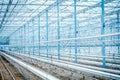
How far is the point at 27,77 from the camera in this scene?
10375mm

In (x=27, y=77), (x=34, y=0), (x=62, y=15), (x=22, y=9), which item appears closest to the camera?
(x=27, y=77)

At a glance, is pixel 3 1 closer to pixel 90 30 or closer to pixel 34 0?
pixel 34 0

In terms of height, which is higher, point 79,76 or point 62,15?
point 62,15

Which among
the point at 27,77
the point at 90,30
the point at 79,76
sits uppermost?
the point at 90,30

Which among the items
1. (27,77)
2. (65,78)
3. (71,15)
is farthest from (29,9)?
(65,78)

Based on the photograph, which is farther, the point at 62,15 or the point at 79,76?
the point at 62,15

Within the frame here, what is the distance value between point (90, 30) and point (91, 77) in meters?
17.4

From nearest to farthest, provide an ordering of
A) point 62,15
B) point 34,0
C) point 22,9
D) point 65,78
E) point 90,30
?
point 65,78 < point 34,0 < point 22,9 < point 62,15 < point 90,30

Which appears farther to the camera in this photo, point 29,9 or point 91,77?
point 29,9

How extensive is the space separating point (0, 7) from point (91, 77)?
1344cm

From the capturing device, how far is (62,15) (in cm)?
2144

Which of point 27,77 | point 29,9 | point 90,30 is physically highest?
point 29,9

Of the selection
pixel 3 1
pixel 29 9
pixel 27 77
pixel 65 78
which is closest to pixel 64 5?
pixel 29 9

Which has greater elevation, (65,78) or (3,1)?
(3,1)
